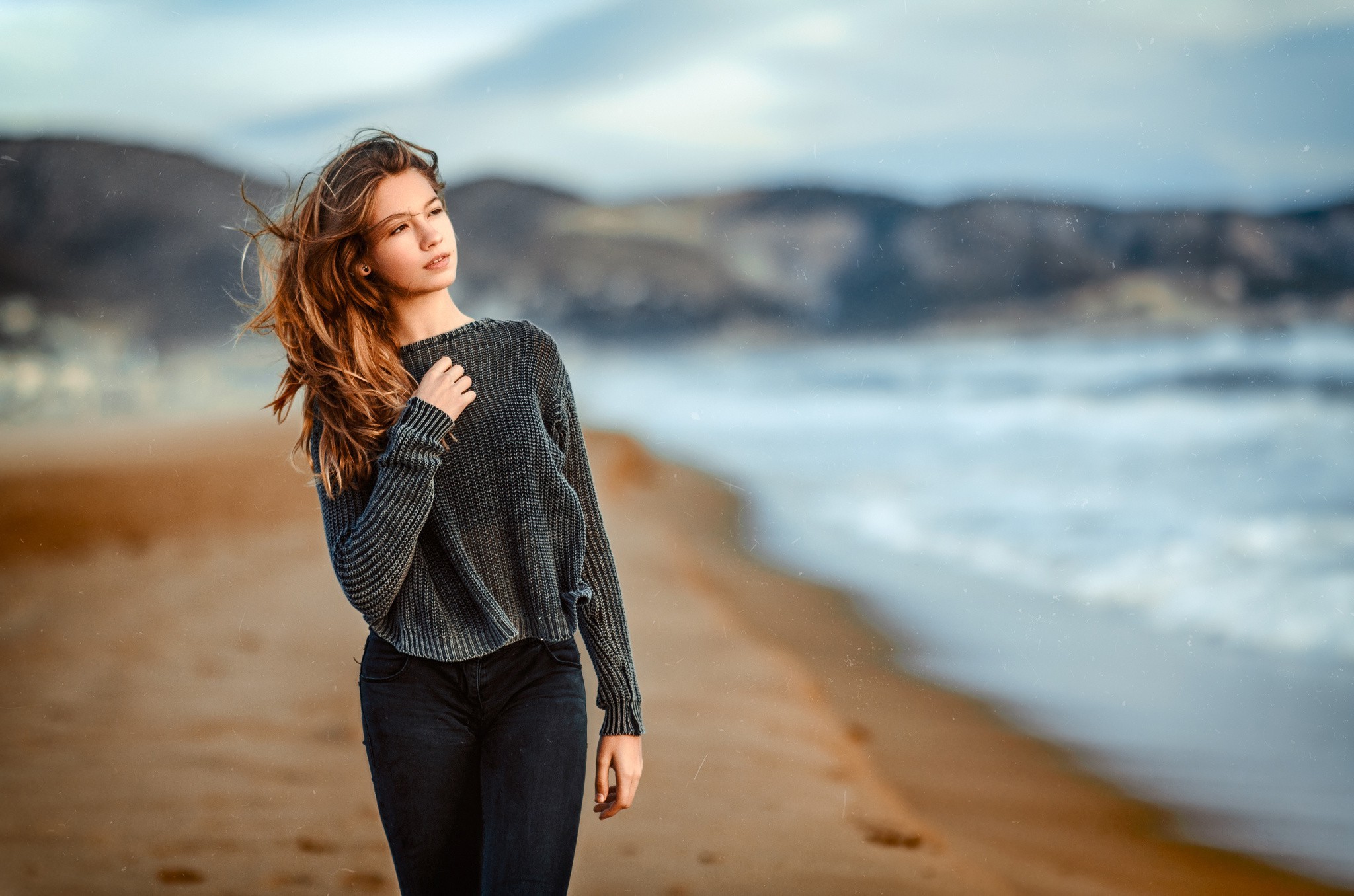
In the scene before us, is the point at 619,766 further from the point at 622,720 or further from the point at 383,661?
the point at 383,661

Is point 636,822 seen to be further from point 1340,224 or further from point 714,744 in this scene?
point 1340,224

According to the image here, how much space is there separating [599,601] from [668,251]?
3.70 m

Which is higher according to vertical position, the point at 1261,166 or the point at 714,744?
the point at 1261,166

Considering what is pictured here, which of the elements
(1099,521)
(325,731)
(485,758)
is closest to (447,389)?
(485,758)

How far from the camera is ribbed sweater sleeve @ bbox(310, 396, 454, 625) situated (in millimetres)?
1114

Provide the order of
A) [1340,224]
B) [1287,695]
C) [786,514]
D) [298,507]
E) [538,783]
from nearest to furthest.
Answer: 1. [538,783]
2. [1287,695]
3. [298,507]
4. [786,514]
5. [1340,224]

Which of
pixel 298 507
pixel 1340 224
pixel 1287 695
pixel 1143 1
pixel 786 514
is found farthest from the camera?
pixel 1340 224

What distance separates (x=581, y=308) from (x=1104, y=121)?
374 cm

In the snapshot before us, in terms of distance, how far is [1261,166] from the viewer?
266 inches

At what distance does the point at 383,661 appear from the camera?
117 cm

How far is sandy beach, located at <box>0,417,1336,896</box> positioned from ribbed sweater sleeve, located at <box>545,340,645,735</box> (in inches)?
51.4

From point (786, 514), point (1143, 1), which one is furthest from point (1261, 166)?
point (786, 514)

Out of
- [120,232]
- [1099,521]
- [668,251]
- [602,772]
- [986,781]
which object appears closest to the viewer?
[602,772]

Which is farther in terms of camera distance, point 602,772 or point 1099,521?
point 1099,521
